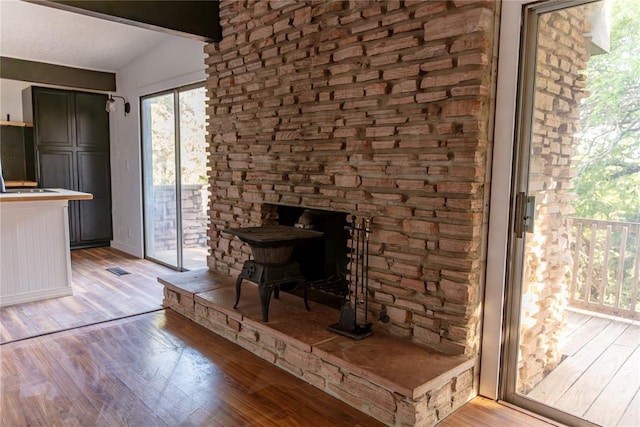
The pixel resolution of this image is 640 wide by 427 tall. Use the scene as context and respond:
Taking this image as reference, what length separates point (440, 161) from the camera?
2.30 m

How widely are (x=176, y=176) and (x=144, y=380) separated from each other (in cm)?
289

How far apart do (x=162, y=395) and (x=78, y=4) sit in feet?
8.52

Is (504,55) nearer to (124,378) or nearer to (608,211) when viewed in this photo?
(608,211)

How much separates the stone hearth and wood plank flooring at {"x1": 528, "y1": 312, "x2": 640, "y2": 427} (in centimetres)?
43

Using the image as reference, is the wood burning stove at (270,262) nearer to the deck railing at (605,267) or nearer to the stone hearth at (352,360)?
the stone hearth at (352,360)

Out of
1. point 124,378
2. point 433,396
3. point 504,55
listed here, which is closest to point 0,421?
point 124,378

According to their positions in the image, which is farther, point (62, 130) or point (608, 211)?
point (62, 130)

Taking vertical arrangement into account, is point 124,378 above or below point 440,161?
below

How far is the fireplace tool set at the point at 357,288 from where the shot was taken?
2574 mm

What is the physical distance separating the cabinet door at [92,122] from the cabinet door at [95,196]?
0.46 feet

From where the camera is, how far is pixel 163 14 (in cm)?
345

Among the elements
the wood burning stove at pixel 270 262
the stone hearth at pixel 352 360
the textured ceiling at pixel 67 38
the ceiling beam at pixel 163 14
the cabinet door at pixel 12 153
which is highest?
the textured ceiling at pixel 67 38

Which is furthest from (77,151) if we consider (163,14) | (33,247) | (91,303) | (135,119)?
(163,14)

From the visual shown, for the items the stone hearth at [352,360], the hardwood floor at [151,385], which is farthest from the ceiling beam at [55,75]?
the stone hearth at [352,360]
